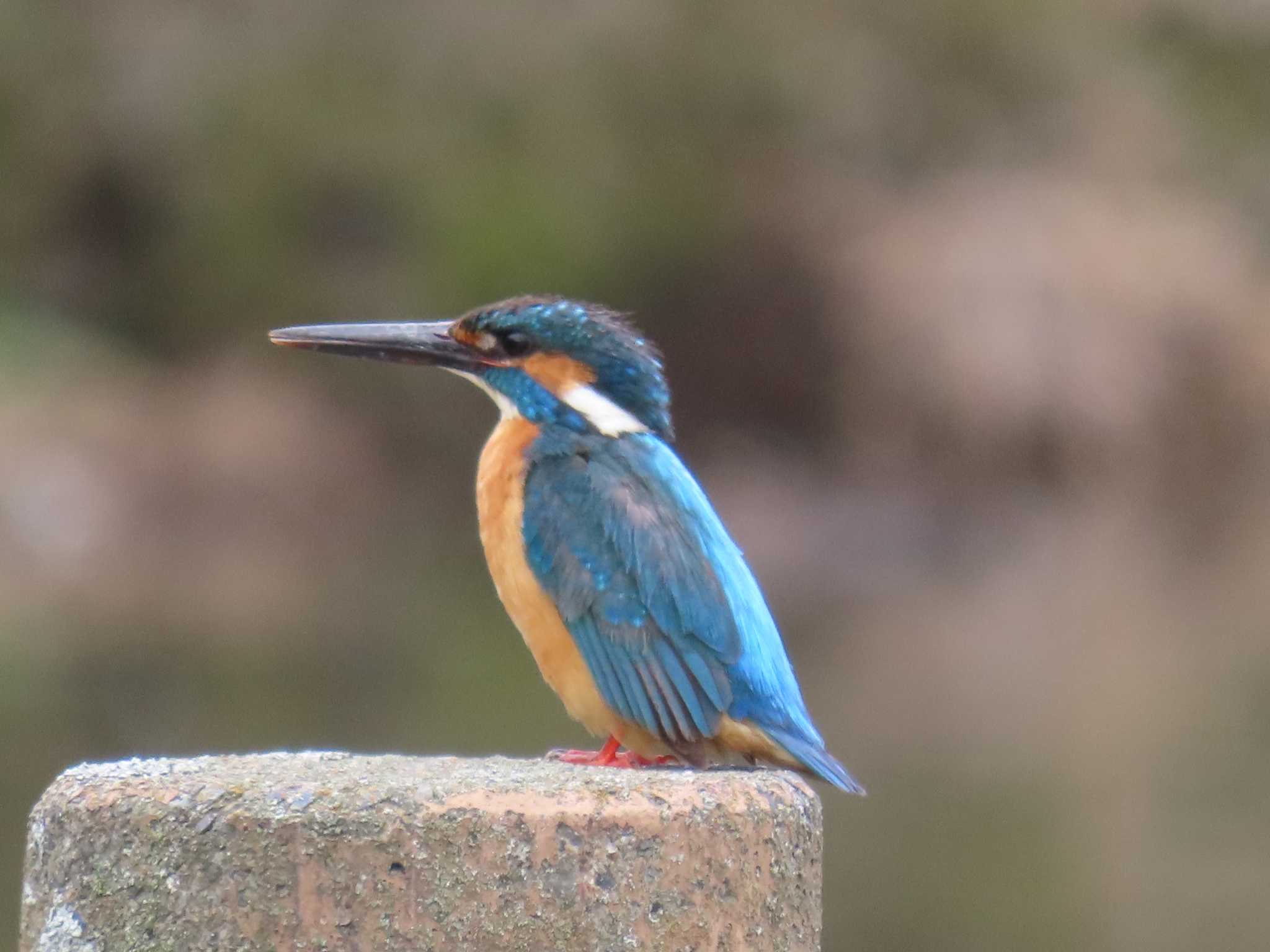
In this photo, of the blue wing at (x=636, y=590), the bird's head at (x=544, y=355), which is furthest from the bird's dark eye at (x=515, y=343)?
the blue wing at (x=636, y=590)

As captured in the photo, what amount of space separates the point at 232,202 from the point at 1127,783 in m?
16.5

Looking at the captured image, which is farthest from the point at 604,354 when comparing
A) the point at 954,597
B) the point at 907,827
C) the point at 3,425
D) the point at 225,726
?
the point at 3,425

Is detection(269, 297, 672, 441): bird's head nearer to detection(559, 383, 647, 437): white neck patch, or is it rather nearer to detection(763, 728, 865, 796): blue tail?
detection(559, 383, 647, 437): white neck patch

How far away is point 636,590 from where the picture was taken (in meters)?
3.76

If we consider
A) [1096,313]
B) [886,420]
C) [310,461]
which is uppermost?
[1096,313]

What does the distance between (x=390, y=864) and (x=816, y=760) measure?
126 centimetres

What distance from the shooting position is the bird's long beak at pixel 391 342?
13.6 feet

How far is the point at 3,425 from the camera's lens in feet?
79.9

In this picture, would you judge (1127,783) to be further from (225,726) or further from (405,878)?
(405,878)

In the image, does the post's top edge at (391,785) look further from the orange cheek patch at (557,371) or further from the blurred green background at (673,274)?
the blurred green background at (673,274)

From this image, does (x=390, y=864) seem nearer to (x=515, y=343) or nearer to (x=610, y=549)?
(x=610, y=549)

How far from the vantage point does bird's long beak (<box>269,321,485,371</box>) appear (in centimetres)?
415

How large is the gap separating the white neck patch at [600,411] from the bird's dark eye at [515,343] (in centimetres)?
12

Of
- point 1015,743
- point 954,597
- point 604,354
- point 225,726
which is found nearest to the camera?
point 604,354
